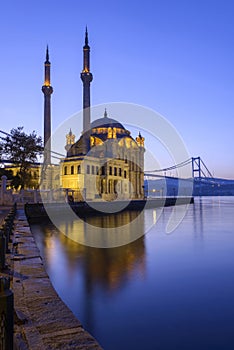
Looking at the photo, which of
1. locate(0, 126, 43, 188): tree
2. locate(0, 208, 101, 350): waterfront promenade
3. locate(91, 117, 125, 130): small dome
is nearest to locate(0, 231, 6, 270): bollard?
locate(0, 208, 101, 350): waterfront promenade

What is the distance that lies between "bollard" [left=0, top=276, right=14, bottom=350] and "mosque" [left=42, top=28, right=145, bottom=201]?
1393 inches

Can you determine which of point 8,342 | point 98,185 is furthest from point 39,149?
point 8,342

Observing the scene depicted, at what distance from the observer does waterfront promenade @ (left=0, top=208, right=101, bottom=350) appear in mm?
2918

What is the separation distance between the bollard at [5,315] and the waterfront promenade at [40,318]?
0.56 meters

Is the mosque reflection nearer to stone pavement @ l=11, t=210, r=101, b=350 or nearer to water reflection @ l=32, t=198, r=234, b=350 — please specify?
water reflection @ l=32, t=198, r=234, b=350

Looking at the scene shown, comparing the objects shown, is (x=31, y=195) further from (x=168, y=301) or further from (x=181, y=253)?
(x=168, y=301)

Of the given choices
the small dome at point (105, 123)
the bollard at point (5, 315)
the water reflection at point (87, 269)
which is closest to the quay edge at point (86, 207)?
the water reflection at point (87, 269)

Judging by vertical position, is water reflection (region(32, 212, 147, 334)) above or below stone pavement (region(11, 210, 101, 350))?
below

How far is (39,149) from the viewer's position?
3175 cm

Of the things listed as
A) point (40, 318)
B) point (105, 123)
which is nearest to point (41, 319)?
point (40, 318)

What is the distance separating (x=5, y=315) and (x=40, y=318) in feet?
4.48

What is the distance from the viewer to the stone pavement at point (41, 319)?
2910 mm

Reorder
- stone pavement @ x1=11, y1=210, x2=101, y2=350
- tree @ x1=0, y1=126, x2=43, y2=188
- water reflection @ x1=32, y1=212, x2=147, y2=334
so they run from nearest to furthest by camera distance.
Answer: stone pavement @ x1=11, y1=210, x2=101, y2=350 < water reflection @ x1=32, y1=212, x2=147, y2=334 < tree @ x1=0, y1=126, x2=43, y2=188

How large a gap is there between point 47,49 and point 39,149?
30.8 metres
